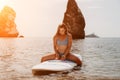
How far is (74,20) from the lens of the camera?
159750 millimetres

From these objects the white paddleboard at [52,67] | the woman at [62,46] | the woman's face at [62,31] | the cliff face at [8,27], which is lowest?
the cliff face at [8,27]

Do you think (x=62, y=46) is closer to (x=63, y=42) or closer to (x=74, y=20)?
(x=63, y=42)

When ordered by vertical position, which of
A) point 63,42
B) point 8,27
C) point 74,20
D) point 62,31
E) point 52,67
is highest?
point 62,31

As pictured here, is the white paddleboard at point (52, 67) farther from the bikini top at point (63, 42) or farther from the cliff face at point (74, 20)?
the cliff face at point (74, 20)

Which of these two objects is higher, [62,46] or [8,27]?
[62,46]

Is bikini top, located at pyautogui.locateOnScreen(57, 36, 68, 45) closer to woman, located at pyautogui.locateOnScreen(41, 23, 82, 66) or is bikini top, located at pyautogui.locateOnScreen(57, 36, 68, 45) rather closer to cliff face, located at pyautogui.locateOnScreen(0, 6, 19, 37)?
woman, located at pyautogui.locateOnScreen(41, 23, 82, 66)

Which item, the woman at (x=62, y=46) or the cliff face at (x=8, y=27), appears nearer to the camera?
the woman at (x=62, y=46)

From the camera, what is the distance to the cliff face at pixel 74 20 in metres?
152

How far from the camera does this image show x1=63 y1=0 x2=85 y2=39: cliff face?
151625mm

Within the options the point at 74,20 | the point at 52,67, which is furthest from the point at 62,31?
the point at 74,20

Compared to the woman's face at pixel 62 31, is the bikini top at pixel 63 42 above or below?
below

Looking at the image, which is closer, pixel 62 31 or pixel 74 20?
pixel 62 31

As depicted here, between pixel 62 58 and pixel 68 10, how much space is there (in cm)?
14489

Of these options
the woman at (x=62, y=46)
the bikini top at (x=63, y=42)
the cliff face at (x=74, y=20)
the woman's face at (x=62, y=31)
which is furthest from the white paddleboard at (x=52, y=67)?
the cliff face at (x=74, y=20)
